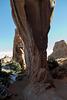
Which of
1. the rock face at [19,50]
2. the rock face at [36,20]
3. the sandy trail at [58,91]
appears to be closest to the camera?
the sandy trail at [58,91]

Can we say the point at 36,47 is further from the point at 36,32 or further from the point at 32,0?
the point at 32,0

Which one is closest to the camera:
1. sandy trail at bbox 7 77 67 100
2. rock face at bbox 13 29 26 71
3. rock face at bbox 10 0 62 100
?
sandy trail at bbox 7 77 67 100

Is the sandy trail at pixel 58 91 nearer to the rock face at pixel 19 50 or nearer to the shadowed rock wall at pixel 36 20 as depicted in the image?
the shadowed rock wall at pixel 36 20

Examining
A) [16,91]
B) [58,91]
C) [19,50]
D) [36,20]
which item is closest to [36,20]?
[36,20]

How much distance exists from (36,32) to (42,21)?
1.31m

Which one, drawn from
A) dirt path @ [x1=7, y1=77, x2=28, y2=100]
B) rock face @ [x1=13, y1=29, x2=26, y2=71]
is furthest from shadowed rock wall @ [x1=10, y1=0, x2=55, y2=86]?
rock face @ [x1=13, y1=29, x2=26, y2=71]

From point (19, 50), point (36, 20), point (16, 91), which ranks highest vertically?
point (19, 50)

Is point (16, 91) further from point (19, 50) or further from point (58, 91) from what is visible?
point (19, 50)

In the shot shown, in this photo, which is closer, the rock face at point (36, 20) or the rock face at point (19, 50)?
the rock face at point (36, 20)

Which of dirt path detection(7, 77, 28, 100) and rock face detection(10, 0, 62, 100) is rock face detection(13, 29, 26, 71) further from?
rock face detection(10, 0, 62, 100)

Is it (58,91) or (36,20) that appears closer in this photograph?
(58,91)

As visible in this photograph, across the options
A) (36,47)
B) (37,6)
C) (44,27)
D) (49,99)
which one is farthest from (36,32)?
(49,99)

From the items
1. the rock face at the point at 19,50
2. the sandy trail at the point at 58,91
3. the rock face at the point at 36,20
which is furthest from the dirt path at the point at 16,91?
the rock face at the point at 19,50

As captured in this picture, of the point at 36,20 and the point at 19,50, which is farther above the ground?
the point at 19,50
